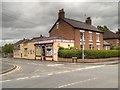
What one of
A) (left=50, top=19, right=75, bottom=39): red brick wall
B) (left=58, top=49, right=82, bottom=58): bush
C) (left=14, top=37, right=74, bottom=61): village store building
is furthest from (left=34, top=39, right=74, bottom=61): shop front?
(left=50, top=19, right=75, bottom=39): red brick wall

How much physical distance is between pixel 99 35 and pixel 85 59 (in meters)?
18.9

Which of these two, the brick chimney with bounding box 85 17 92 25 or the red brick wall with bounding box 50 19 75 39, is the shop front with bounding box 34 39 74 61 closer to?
the red brick wall with bounding box 50 19 75 39

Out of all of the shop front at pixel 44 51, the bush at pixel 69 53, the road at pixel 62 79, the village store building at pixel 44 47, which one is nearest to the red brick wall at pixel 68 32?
the village store building at pixel 44 47

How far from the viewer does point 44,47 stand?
44094mm

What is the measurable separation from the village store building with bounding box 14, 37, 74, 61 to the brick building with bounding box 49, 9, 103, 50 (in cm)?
219

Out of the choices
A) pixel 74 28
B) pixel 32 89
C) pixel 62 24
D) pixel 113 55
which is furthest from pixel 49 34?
pixel 32 89

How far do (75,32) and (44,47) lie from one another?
22.6 feet

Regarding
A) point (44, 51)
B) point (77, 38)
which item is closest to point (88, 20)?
point (77, 38)

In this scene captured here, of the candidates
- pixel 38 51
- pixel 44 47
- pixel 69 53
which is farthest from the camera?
pixel 38 51

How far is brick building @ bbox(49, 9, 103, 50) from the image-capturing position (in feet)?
150

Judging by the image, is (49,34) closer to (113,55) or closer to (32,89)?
(113,55)

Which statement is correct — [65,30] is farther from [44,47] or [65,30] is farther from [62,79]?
[62,79]

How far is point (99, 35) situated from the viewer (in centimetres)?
5341

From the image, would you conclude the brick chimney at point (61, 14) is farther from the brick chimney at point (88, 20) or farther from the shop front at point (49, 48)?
the brick chimney at point (88, 20)
